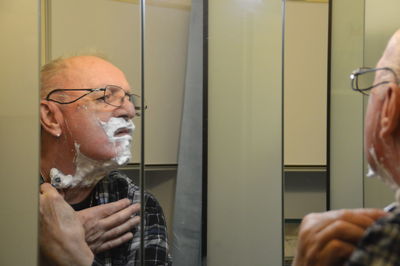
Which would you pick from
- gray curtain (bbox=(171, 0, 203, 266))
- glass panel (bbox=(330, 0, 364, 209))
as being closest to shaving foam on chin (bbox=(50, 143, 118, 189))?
gray curtain (bbox=(171, 0, 203, 266))

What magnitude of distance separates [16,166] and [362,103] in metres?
0.99

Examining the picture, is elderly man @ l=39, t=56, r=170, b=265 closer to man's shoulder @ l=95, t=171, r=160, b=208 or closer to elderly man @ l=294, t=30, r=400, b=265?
man's shoulder @ l=95, t=171, r=160, b=208

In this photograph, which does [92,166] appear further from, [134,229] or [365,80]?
[365,80]

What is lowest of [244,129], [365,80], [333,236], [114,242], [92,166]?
[114,242]

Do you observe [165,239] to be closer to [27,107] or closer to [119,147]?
[119,147]

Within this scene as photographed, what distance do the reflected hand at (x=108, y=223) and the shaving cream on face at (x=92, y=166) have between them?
3.4 inches

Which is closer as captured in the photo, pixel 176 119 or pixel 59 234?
pixel 59 234

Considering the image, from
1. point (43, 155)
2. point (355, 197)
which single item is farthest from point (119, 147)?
point (355, 197)

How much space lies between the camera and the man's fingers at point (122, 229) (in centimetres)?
160

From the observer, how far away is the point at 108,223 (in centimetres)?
161

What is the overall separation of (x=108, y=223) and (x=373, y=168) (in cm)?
78

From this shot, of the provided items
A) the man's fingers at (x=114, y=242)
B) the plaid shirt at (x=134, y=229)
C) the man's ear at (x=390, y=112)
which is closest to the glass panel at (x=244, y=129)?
the plaid shirt at (x=134, y=229)

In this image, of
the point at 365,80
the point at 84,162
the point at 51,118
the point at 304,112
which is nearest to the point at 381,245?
the point at 365,80

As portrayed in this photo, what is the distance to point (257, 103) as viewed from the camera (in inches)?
68.1
